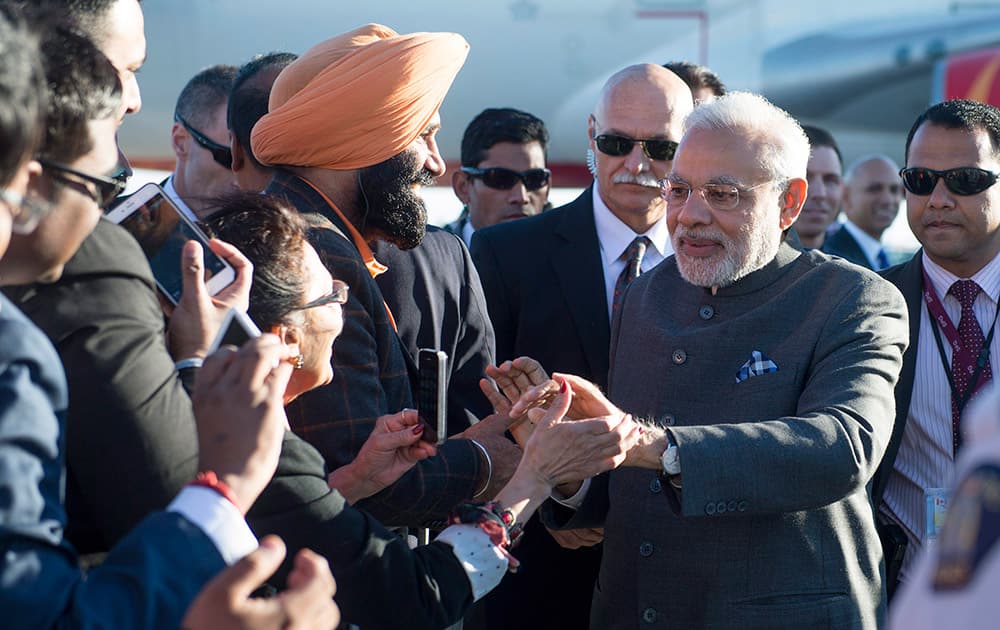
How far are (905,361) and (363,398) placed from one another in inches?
69.1

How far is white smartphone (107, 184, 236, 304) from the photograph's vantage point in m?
1.97

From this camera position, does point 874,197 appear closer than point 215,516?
No

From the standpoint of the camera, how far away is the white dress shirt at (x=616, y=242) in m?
3.75

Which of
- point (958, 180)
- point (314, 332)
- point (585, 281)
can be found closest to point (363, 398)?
point (314, 332)

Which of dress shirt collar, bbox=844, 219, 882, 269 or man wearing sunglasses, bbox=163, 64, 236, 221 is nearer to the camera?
man wearing sunglasses, bbox=163, 64, 236, 221

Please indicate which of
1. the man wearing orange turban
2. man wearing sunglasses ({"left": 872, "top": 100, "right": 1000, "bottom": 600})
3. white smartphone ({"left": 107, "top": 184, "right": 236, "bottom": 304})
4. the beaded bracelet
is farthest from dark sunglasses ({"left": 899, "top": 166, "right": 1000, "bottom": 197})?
white smartphone ({"left": 107, "top": 184, "right": 236, "bottom": 304})

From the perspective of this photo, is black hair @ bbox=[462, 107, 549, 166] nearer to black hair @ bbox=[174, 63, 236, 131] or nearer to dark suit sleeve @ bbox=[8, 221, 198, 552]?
black hair @ bbox=[174, 63, 236, 131]

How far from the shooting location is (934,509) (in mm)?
3127

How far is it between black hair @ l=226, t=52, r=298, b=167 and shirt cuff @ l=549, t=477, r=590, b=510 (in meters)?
1.19

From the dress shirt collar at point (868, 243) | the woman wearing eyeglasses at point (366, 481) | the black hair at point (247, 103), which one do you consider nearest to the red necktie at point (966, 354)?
the woman wearing eyeglasses at point (366, 481)

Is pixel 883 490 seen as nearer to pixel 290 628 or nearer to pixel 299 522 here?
pixel 299 522

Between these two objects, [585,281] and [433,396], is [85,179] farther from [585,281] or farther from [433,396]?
[585,281]

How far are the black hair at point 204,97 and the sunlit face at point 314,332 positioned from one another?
7.84 ft

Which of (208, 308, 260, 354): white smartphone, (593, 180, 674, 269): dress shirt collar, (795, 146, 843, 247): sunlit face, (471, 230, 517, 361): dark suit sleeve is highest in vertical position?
(208, 308, 260, 354): white smartphone
